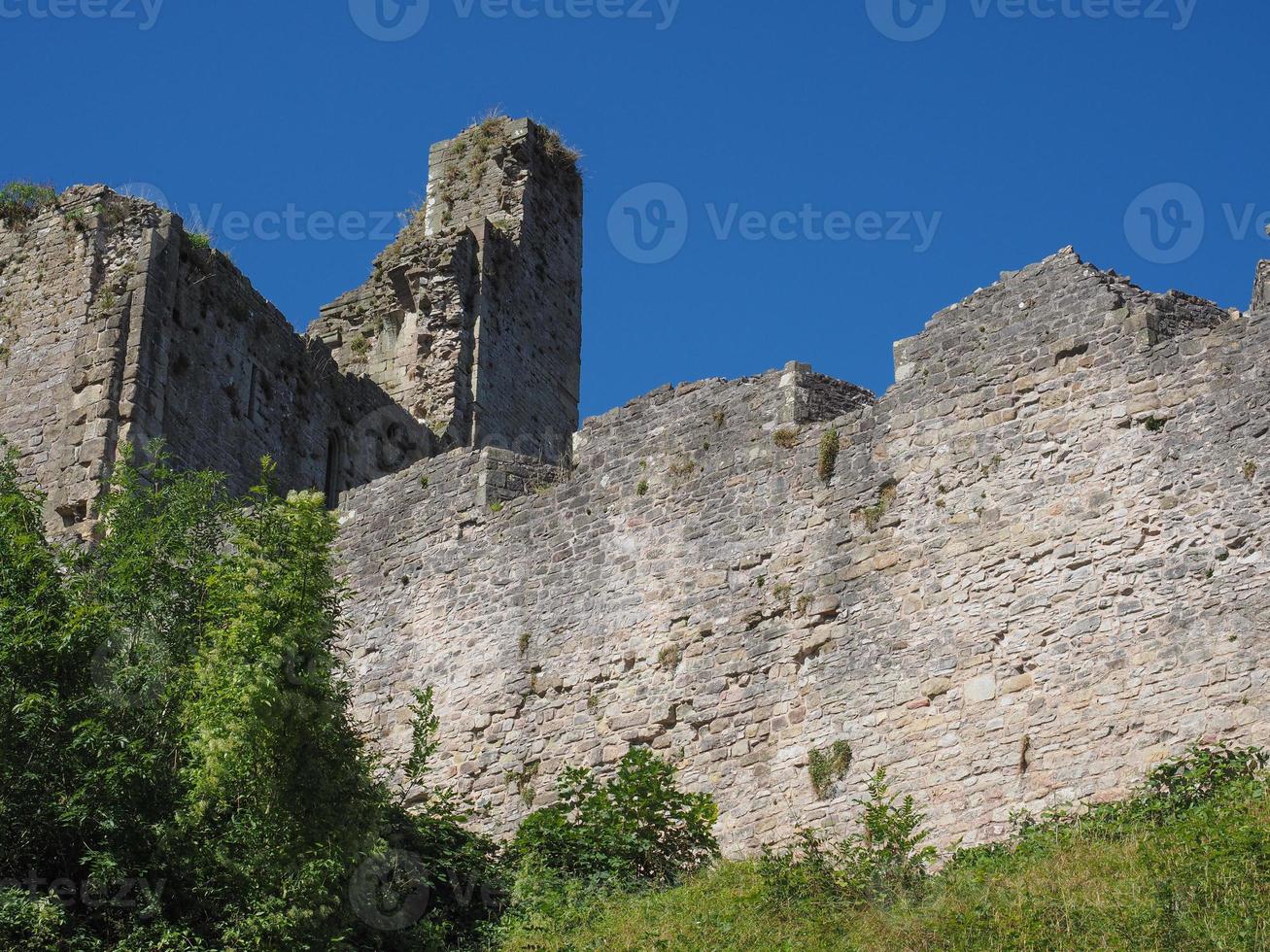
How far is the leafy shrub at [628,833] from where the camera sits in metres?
16.0

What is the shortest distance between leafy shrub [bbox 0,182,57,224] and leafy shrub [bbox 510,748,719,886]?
10.5 meters

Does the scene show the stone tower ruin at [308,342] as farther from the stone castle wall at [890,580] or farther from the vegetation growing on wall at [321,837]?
the vegetation growing on wall at [321,837]

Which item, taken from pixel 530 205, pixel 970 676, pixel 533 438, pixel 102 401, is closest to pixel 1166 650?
pixel 970 676

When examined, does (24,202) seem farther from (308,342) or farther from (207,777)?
(207,777)

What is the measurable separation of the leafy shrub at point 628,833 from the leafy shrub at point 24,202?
415 inches

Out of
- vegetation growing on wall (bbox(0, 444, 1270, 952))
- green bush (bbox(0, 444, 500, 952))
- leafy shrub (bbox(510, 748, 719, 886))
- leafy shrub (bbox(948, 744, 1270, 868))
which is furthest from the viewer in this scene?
leafy shrub (bbox(510, 748, 719, 886))

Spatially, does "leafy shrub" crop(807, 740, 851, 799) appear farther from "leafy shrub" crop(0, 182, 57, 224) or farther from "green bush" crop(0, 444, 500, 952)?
"leafy shrub" crop(0, 182, 57, 224)

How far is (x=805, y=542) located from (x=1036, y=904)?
16.8ft

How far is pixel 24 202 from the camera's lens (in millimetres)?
24156

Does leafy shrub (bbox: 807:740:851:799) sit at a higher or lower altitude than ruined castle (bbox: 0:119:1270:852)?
lower

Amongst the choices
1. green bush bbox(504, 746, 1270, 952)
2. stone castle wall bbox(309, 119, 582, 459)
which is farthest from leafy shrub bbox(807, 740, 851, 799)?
stone castle wall bbox(309, 119, 582, 459)

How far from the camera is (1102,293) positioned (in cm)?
1664

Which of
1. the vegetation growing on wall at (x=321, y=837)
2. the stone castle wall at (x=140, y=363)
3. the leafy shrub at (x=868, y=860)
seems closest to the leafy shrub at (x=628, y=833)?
the vegetation growing on wall at (x=321, y=837)

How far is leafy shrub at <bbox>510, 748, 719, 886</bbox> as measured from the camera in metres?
16.0
